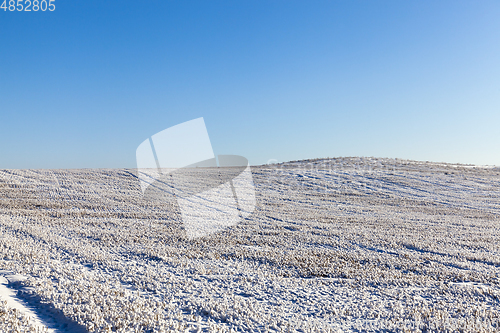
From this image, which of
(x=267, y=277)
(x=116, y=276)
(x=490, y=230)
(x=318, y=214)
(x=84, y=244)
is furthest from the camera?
(x=318, y=214)

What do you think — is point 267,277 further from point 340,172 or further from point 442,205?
point 340,172

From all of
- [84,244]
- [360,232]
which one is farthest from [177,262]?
[360,232]

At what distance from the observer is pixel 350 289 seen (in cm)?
683

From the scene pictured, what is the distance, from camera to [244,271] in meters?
7.71

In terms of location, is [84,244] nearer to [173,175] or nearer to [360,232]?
[360,232]

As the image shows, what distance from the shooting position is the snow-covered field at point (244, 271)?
5.09m

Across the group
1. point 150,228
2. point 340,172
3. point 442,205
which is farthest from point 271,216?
point 340,172

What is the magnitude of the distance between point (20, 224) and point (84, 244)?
388 centimetres

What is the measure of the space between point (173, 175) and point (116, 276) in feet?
89.8

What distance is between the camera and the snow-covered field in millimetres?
5094

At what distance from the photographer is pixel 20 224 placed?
11.6 metres

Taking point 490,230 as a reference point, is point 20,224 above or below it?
above

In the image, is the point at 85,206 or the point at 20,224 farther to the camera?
the point at 85,206

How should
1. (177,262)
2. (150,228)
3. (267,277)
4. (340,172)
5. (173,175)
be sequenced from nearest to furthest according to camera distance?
1. (267,277)
2. (177,262)
3. (150,228)
4. (173,175)
5. (340,172)
